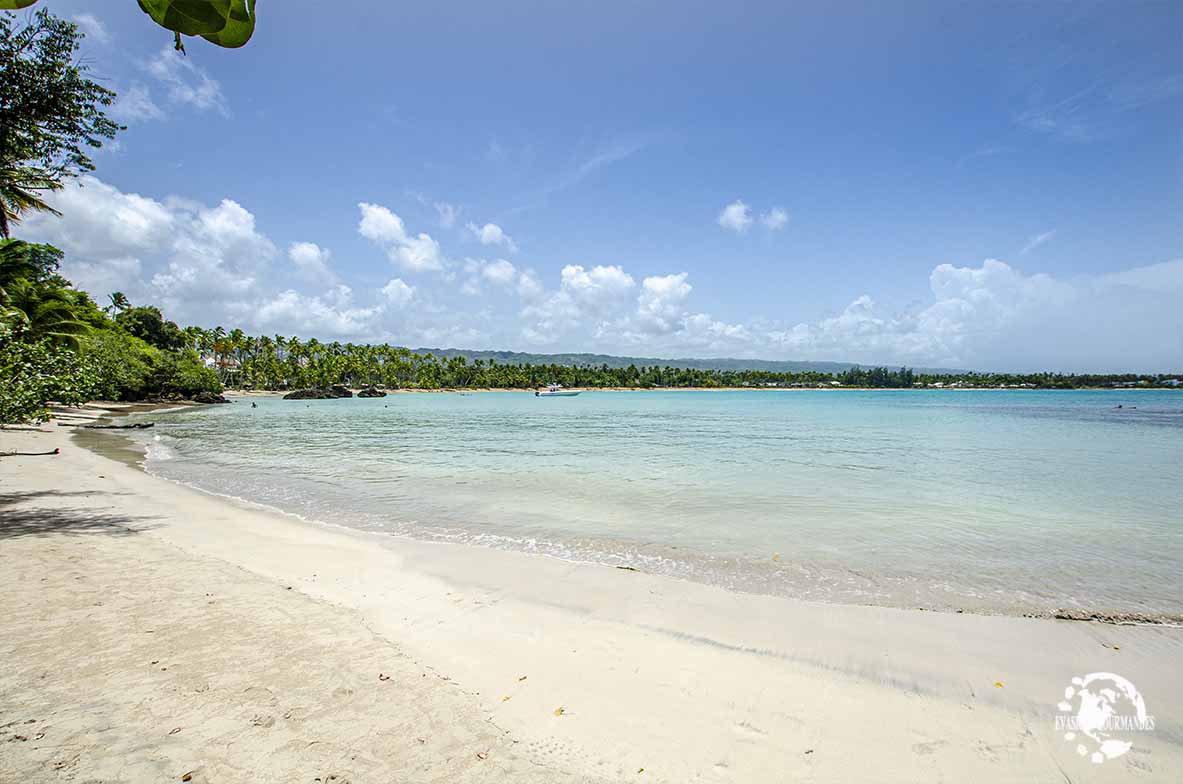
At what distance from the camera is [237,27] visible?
843 millimetres

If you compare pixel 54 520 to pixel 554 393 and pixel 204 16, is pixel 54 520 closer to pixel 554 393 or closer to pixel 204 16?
pixel 204 16

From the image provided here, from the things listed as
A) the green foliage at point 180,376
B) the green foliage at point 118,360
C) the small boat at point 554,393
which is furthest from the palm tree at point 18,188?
the small boat at point 554,393

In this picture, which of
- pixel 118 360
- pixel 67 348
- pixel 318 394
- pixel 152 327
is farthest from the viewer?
pixel 318 394

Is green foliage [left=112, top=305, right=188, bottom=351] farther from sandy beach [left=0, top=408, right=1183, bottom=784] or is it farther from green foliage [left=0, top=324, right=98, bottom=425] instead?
sandy beach [left=0, top=408, right=1183, bottom=784]

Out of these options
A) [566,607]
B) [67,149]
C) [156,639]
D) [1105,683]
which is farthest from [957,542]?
[67,149]

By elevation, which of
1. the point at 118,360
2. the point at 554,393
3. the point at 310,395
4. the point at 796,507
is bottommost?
the point at 554,393

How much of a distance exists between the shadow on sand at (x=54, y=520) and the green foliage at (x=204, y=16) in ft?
34.5

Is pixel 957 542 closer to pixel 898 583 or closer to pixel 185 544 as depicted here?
pixel 898 583

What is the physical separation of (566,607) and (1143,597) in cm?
762

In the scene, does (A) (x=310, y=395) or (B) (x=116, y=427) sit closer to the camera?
(B) (x=116, y=427)

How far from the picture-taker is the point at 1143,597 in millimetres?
7137

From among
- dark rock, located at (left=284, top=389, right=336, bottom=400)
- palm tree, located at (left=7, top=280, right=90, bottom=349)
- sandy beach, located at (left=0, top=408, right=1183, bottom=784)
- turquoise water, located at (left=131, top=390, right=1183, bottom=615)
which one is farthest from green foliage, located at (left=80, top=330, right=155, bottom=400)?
sandy beach, located at (left=0, top=408, right=1183, bottom=784)

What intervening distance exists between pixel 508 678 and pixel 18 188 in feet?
46.6

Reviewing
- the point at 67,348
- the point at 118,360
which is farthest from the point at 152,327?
the point at 67,348
